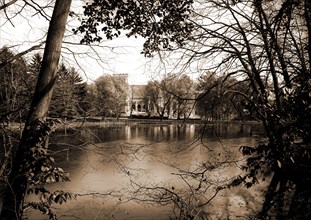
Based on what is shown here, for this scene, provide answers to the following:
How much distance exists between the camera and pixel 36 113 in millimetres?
3584

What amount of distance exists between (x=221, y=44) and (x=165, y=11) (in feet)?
9.95

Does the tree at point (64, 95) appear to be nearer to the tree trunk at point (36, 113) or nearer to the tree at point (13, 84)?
the tree at point (13, 84)

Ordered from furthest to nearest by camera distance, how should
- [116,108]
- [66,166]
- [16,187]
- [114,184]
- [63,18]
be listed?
[66,166]
[114,184]
[116,108]
[63,18]
[16,187]

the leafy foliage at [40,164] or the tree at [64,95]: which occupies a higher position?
the tree at [64,95]

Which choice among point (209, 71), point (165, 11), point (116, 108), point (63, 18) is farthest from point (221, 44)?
point (63, 18)

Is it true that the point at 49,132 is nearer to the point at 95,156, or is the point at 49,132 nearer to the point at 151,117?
the point at 95,156

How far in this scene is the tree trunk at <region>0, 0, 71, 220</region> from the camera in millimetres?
3424

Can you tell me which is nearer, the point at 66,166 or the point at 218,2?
the point at 218,2

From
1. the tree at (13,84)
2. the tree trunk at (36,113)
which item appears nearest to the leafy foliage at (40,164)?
the tree trunk at (36,113)

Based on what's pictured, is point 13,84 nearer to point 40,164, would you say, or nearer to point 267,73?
point 40,164

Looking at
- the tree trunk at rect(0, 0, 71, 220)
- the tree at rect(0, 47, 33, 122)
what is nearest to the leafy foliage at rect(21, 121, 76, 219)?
the tree trunk at rect(0, 0, 71, 220)

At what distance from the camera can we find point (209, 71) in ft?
25.0

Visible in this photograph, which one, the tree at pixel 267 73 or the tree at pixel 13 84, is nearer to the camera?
the tree at pixel 267 73

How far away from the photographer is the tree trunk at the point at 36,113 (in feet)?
11.2
